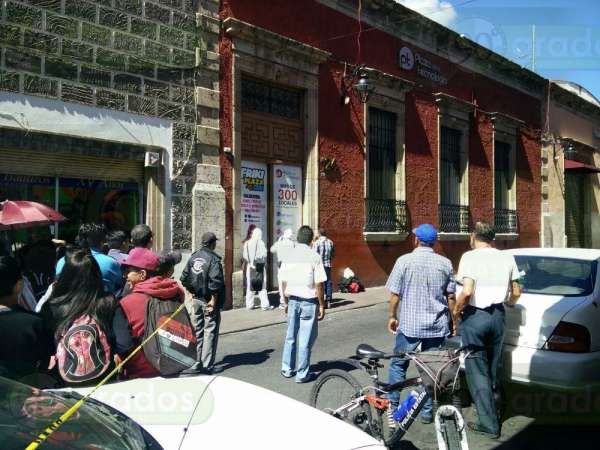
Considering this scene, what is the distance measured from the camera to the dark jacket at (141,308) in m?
3.50

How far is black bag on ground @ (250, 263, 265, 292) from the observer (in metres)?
11.1

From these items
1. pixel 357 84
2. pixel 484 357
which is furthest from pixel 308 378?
pixel 357 84

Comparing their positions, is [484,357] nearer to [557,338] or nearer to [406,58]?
[557,338]

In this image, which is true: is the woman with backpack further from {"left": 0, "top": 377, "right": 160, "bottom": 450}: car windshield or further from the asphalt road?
the asphalt road

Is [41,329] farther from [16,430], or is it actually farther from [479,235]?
[479,235]

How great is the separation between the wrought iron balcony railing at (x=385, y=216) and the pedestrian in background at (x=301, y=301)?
27.4ft

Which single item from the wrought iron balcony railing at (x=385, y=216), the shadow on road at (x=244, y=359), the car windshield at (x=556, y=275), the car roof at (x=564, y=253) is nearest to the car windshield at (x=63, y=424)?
the car windshield at (x=556, y=275)

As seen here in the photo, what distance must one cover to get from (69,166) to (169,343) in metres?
6.75

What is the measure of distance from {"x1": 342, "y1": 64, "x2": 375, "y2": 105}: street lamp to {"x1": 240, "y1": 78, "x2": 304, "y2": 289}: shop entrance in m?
1.32

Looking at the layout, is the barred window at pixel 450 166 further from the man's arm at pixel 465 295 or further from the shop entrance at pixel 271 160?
the man's arm at pixel 465 295

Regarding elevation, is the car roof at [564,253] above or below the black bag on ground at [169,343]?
above

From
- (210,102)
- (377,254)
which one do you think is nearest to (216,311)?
(210,102)

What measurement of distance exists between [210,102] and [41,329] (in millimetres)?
8426

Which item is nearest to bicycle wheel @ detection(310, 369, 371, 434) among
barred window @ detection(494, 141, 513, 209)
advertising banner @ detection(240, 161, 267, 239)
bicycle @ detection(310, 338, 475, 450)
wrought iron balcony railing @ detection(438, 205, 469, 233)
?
bicycle @ detection(310, 338, 475, 450)
